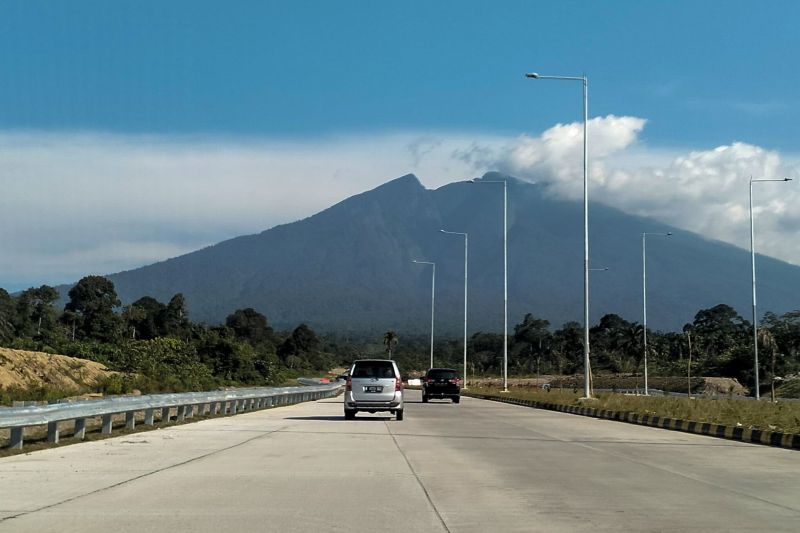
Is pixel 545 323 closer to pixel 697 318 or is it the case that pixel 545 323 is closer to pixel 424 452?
pixel 697 318

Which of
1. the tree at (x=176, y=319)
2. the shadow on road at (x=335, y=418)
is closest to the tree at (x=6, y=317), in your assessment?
the tree at (x=176, y=319)

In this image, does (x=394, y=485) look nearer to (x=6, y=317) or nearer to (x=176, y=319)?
(x=6, y=317)

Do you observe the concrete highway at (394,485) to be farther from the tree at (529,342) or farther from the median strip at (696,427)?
the tree at (529,342)

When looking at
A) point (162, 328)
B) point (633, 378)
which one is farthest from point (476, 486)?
point (162, 328)

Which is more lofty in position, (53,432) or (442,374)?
(442,374)

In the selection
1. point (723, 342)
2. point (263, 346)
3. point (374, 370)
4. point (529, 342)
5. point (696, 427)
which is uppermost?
point (529, 342)

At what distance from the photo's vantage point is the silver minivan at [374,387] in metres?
29.4

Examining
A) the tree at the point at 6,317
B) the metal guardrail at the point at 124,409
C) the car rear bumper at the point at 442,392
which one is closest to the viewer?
the metal guardrail at the point at 124,409

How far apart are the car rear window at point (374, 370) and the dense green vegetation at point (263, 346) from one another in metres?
18.9

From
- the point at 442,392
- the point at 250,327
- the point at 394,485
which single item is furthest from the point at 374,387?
the point at 250,327

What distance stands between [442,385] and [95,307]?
72.1 metres

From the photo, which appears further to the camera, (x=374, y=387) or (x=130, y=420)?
(x=374, y=387)

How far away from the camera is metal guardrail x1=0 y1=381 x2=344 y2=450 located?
1675cm

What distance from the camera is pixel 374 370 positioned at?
97.3ft
